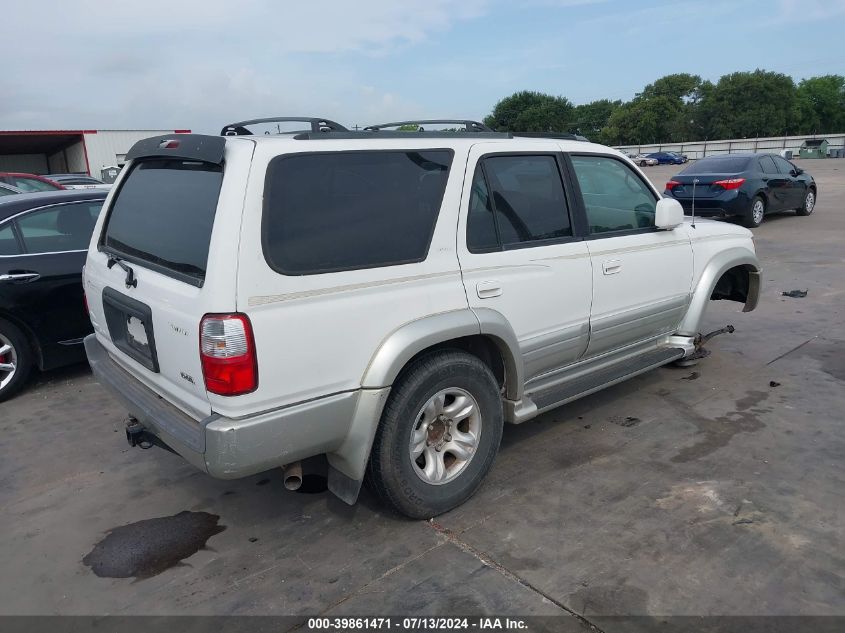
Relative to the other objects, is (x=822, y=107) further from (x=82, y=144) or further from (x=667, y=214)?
(x=667, y=214)

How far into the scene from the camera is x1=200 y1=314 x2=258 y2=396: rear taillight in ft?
8.31

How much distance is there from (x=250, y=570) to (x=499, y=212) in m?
2.21

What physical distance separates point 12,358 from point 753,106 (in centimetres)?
9423

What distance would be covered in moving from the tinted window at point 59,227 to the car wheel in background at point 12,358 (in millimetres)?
684

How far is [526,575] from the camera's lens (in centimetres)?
286

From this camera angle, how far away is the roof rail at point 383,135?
9.63 feet

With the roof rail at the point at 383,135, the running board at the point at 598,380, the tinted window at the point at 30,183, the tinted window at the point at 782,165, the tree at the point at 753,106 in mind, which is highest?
the tree at the point at 753,106

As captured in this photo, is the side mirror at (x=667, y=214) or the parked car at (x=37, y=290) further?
the parked car at (x=37, y=290)

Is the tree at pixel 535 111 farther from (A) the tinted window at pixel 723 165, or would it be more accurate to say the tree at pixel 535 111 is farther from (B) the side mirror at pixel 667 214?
(B) the side mirror at pixel 667 214

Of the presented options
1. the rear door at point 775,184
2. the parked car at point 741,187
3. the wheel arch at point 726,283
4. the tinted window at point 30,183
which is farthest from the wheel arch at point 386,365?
the tinted window at point 30,183

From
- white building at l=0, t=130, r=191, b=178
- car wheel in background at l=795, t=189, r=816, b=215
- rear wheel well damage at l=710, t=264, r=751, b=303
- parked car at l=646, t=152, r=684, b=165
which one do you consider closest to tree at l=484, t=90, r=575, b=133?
parked car at l=646, t=152, r=684, b=165

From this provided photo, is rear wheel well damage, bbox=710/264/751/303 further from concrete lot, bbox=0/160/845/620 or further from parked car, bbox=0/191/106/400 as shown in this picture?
parked car, bbox=0/191/106/400

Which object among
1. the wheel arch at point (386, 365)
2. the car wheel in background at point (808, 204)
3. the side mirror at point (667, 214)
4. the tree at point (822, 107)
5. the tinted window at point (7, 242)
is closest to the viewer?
the wheel arch at point (386, 365)

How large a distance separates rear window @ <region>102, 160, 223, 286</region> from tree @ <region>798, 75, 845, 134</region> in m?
105
